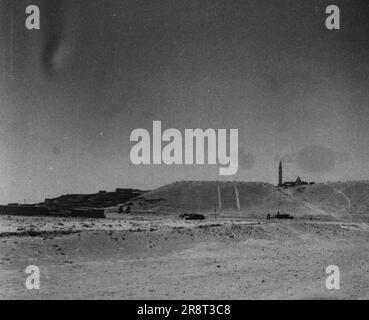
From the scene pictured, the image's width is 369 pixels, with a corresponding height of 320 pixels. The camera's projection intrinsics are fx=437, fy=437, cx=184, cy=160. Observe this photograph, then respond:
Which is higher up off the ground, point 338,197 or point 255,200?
point 338,197

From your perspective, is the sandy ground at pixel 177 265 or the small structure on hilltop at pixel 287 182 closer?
the sandy ground at pixel 177 265

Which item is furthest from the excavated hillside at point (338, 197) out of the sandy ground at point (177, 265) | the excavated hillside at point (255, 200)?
the sandy ground at point (177, 265)

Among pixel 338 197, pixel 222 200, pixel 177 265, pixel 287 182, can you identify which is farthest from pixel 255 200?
pixel 177 265

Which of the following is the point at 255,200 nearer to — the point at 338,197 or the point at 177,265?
the point at 338,197

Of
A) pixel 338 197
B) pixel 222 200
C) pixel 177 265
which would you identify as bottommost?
pixel 222 200

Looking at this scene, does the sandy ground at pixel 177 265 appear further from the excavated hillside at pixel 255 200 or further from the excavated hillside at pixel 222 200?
the excavated hillside at pixel 222 200

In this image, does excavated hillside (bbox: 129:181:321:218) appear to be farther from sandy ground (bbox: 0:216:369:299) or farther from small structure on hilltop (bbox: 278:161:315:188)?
sandy ground (bbox: 0:216:369:299)

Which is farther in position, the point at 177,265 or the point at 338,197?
the point at 338,197

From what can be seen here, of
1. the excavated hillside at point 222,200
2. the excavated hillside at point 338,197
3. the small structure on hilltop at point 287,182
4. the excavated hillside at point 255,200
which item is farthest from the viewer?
the small structure on hilltop at point 287,182
